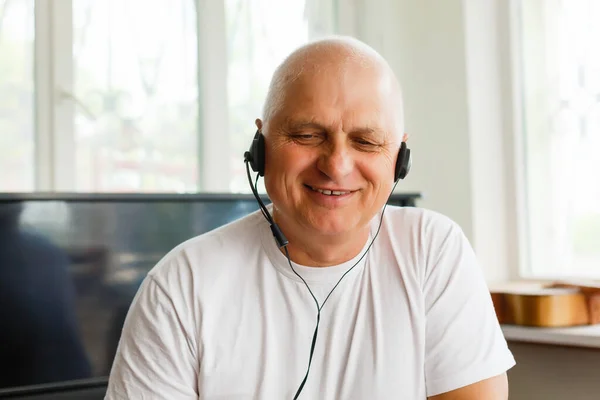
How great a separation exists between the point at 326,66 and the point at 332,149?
0.41ft

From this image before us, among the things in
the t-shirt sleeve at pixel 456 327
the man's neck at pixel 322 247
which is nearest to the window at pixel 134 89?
the man's neck at pixel 322 247

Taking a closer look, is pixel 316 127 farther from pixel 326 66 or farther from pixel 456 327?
pixel 456 327

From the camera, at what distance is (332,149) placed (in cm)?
101

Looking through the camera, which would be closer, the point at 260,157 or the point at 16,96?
the point at 260,157

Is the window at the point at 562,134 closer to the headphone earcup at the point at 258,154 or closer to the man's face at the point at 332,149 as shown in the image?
the man's face at the point at 332,149

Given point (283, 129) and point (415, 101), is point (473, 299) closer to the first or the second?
point (283, 129)

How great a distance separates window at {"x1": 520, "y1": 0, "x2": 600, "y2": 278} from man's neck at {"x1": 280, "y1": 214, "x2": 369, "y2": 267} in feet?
4.74

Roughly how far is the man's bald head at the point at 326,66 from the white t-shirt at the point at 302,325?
22 centimetres

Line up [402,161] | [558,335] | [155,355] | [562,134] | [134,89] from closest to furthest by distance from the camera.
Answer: [155,355], [402,161], [558,335], [134,89], [562,134]

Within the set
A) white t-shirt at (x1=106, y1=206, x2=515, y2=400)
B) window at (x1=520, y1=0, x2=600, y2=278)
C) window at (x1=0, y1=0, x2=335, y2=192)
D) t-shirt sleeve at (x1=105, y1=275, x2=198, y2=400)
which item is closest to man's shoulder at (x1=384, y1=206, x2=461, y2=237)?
white t-shirt at (x1=106, y1=206, x2=515, y2=400)

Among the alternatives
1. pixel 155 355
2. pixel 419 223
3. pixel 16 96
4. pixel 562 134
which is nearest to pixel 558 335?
pixel 562 134

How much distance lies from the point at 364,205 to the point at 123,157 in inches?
48.8

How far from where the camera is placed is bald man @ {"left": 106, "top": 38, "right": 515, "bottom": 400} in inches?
39.4

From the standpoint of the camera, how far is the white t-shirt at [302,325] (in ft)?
3.28
